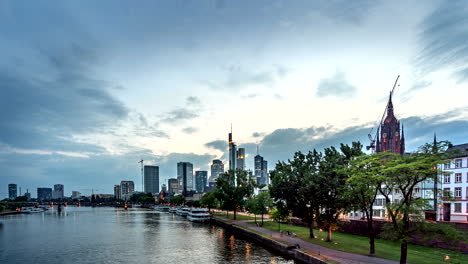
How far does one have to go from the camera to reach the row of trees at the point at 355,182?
35031mm

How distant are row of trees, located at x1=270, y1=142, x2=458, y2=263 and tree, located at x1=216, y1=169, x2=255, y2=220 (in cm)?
5428

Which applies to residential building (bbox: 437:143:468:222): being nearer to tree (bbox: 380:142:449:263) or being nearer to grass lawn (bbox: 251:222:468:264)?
grass lawn (bbox: 251:222:468:264)

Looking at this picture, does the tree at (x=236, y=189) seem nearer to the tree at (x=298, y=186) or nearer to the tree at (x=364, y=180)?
the tree at (x=298, y=186)

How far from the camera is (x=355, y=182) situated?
4147 cm

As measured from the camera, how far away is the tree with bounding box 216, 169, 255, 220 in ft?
399

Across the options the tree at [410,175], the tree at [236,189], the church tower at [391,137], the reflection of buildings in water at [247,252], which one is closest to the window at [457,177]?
the tree at [410,175]

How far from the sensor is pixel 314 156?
205ft

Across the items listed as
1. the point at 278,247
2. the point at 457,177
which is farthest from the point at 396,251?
the point at 457,177

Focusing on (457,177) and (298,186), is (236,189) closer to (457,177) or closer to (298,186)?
(298,186)

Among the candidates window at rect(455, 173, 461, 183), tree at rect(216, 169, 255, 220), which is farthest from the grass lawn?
tree at rect(216, 169, 255, 220)

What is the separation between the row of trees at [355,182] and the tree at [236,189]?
54.3m

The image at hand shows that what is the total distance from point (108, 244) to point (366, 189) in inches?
2575

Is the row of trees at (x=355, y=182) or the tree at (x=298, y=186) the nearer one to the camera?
the row of trees at (x=355, y=182)

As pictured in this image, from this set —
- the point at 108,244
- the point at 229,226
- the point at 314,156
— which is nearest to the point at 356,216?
the point at 229,226
